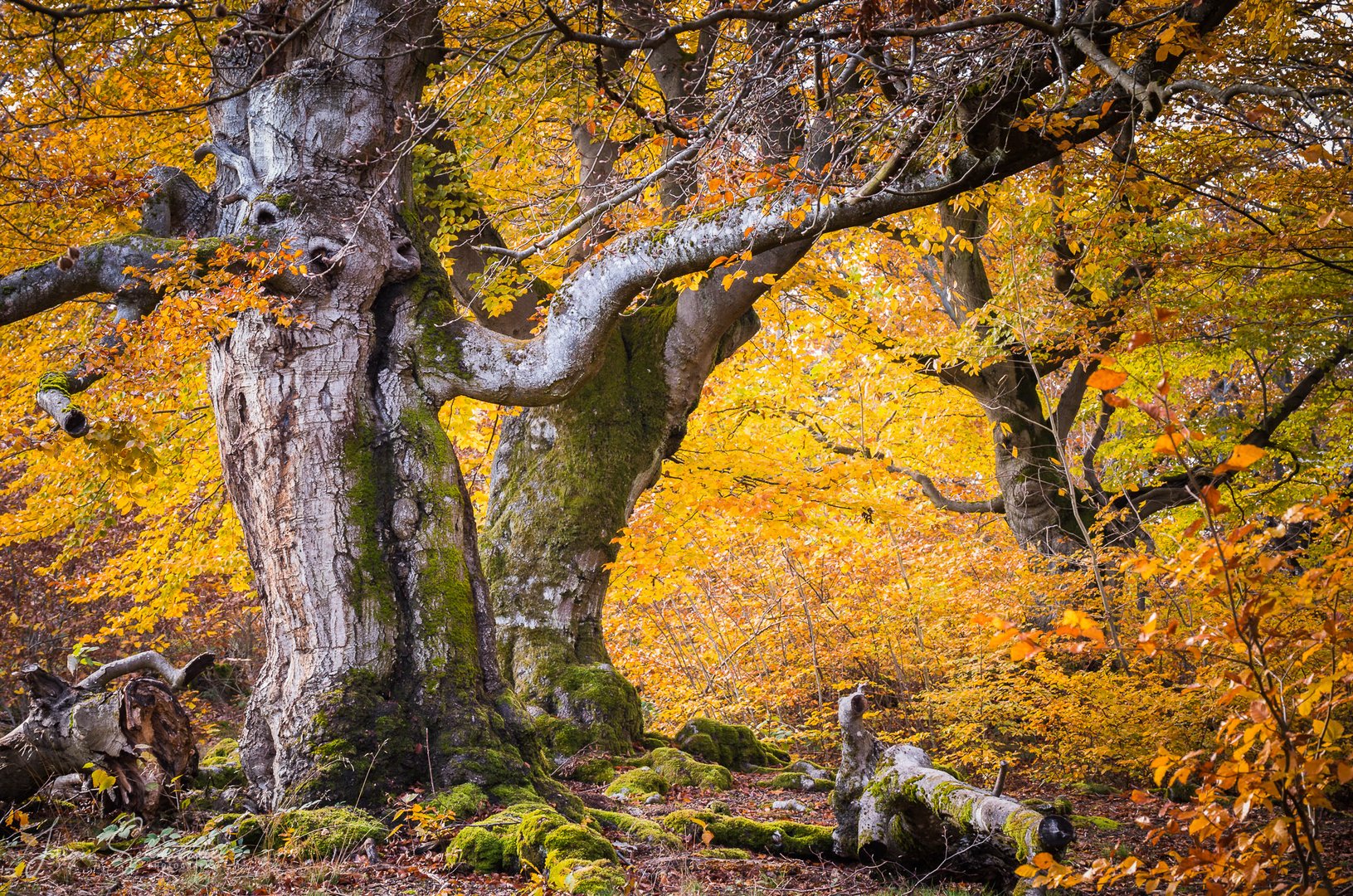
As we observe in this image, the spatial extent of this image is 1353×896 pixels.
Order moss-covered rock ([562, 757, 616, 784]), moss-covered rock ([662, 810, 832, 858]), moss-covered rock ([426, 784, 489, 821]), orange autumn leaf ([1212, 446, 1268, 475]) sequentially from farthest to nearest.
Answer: moss-covered rock ([562, 757, 616, 784])
moss-covered rock ([662, 810, 832, 858])
moss-covered rock ([426, 784, 489, 821])
orange autumn leaf ([1212, 446, 1268, 475])

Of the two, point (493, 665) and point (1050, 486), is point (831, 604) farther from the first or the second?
point (493, 665)

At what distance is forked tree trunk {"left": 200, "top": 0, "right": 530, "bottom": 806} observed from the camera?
4.66 metres

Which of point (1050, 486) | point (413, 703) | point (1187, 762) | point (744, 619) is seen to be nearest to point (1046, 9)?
point (1187, 762)

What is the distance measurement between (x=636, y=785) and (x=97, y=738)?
10.3 feet

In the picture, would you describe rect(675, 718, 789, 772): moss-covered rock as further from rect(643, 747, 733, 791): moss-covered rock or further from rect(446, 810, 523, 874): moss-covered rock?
rect(446, 810, 523, 874): moss-covered rock

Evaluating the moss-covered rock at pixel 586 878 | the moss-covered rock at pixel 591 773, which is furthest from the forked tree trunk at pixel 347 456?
the moss-covered rock at pixel 591 773

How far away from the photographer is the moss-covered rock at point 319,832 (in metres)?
3.80

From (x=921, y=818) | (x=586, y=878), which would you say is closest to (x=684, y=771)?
(x=921, y=818)

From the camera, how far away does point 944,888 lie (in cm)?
430

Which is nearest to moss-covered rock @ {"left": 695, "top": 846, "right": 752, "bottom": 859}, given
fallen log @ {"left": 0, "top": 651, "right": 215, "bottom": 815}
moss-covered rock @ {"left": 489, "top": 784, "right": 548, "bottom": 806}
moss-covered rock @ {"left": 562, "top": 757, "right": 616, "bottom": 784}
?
moss-covered rock @ {"left": 489, "top": 784, "right": 548, "bottom": 806}

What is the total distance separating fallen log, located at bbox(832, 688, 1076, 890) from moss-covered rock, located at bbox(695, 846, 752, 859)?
60cm

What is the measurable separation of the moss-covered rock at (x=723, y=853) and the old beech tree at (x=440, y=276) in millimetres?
1125

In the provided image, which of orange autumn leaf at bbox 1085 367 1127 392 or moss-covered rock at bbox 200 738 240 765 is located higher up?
orange autumn leaf at bbox 1085 367 1127 392

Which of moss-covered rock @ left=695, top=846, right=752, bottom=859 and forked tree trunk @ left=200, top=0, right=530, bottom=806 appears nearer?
moss-covered rock @ left=695, top=846, right=752, bottom=859
